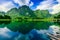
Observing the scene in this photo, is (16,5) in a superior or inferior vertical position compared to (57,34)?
superior

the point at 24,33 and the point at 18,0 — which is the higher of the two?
the point at 18,0

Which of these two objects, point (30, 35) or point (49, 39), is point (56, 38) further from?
point (30, 35)

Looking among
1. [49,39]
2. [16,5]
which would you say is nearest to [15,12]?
[16,5]

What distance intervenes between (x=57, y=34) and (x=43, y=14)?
42 cm

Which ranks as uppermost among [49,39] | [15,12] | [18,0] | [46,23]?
[18,0]

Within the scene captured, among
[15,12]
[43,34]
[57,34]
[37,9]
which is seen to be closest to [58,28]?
[57,34]

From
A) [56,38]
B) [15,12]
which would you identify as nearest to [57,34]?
[56,38]

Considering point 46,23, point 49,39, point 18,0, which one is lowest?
point 49,39

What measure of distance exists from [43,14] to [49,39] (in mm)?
444

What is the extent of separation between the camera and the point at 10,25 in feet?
9.21

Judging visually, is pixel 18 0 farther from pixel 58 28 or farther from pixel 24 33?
pixel 58 28

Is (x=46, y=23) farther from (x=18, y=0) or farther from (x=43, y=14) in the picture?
(x=18, y=0)

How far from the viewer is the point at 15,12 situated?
2805mm

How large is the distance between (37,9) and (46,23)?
11.3 inches
